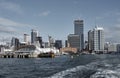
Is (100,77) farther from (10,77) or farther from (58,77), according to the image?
(10,77)

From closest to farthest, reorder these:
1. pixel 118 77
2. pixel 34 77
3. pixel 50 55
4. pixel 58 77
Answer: pixel 118 77
pixel 58 77
pixel 34 77
pixel 50 55

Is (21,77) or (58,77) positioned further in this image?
(21,77)

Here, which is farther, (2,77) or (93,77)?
(2,77)

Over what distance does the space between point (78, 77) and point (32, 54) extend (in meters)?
166

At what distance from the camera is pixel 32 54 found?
19900 cm

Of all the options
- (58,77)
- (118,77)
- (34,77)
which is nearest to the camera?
(118,77)

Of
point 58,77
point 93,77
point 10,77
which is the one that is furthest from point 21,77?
point 93,77

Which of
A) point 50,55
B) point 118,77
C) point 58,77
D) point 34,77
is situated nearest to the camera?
point 118,77

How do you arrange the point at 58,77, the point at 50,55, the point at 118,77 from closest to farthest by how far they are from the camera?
the point at 118,77, the point at 58,77, the point at 50,55

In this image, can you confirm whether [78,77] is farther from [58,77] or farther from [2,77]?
[2,77]

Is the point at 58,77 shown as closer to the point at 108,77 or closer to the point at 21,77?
the point at 108,77

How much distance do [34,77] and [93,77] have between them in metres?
9.87

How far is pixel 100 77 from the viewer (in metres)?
32.5

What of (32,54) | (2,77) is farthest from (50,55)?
(2,77)
